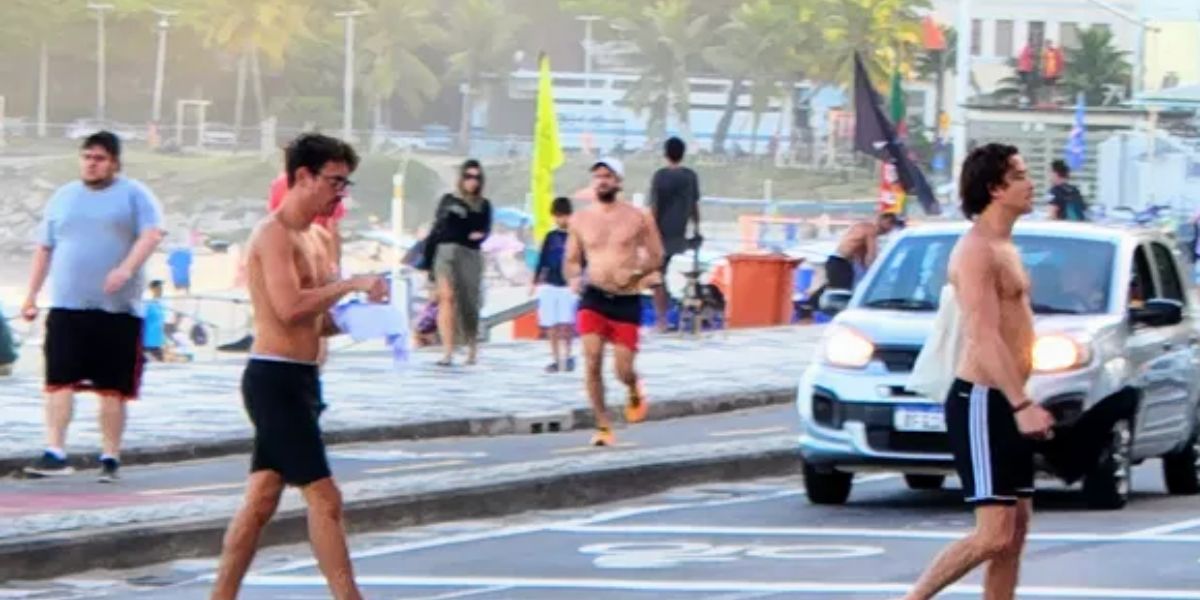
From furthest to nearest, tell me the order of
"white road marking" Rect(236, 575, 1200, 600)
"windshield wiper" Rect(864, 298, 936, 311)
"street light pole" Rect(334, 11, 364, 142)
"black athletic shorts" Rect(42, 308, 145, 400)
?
"street light pole" Rect(334, 11, 364, 142), "windshield wiper" Rect(864, 298, 936, 311), "black athletic shorts" Rect(42, 308, 145, 400), "white road marking" Rect(236, 575, 1200, 600)

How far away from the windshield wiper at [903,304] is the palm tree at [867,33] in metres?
70.9

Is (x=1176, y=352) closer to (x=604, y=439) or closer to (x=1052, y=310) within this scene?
(x=1052, y=310)

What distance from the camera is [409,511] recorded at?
14.2 m

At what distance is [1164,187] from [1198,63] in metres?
11.7

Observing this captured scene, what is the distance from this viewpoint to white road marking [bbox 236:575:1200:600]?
11547mm

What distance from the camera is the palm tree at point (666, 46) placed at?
87188 millimetres

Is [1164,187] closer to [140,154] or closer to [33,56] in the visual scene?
[140,154]

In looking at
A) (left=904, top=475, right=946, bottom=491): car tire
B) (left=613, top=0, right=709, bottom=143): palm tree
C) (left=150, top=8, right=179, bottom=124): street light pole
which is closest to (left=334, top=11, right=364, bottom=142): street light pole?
(left=150, top=8, right=179, bottom=124): street light pole

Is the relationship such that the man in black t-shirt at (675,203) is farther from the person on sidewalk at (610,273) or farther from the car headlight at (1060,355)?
the car headlight at (1060,355)

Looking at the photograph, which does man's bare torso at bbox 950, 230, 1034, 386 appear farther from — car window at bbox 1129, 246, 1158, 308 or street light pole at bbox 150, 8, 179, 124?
street light pole at bbox 150, 8, 179, 124

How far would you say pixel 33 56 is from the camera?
8525 centimetres

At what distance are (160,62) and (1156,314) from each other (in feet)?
238

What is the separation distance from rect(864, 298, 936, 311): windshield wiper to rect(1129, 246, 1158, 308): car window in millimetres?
1268

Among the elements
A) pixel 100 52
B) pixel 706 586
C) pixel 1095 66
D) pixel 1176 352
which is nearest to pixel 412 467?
pixel 1176 352
